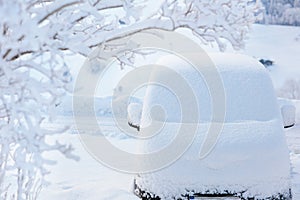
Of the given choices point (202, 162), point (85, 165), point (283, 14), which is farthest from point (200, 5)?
point (283, 14)

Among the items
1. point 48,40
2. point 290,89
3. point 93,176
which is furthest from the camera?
point 290,89

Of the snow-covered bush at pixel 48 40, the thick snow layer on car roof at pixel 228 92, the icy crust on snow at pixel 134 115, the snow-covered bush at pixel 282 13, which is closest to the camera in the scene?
the snow-covered bush at pixel 48 40

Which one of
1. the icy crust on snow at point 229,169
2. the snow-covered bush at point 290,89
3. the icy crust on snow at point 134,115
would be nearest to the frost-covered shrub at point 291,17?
the snow-covered bush at point 290,89

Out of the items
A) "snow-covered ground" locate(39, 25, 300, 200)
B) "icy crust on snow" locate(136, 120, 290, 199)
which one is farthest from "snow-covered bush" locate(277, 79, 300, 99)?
"icy crust on snow" locate(136, 120, 290, 199)

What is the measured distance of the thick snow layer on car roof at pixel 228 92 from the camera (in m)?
3.83

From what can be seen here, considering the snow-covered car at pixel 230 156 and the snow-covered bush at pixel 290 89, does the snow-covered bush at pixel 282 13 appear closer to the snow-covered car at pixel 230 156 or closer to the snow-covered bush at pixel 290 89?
the snow-covered bush at pixel 290 89

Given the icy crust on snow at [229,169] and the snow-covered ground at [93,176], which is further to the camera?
the snow-covered ground at [93,176]

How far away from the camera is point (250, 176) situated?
137 inches

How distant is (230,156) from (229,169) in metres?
0.11

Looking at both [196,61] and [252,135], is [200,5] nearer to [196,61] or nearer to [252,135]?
[252,135]

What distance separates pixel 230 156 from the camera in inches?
135

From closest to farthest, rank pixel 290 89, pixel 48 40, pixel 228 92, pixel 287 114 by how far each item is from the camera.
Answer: pixel 48 40
pixel 228 92
pixel 287 114
pixel 290 89

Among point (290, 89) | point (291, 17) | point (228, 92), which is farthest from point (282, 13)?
point (228, 92)

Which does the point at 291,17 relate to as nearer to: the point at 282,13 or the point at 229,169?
the point at 282,13
